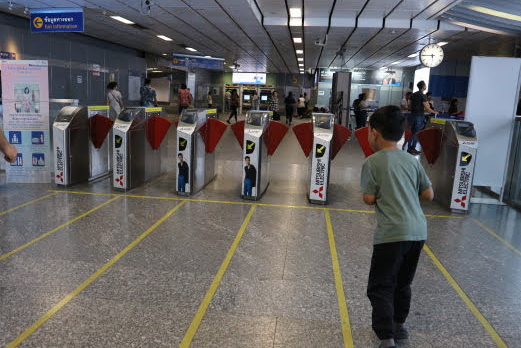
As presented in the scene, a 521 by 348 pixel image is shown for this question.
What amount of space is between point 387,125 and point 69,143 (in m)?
5.04

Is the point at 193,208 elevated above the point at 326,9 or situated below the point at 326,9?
below

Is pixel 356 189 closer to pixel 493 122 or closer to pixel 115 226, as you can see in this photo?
pixel 493 122

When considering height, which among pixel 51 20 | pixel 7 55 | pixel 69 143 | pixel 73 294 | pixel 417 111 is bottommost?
pixel 73 294

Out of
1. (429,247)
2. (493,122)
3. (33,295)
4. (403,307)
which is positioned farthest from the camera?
(493,122)

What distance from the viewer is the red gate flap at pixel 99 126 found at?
6.49 m

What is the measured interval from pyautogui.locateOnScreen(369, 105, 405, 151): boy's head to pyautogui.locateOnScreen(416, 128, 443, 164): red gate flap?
161 inches

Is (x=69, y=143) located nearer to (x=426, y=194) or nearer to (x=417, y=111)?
(x=426, y=194)

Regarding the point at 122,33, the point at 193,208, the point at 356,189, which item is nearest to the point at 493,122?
the point at 356,189

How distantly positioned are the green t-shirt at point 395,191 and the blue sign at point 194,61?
15301 millimetres

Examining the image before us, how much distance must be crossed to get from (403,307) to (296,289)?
0.89 m

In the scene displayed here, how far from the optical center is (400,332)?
2.58 m

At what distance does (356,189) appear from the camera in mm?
6637

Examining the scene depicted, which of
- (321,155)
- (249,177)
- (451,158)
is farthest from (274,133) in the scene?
(451,158)

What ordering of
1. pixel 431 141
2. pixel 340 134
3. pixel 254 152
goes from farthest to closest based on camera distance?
1. pixel 431 141
2. pixel 340 134
3. pixel 254 152
